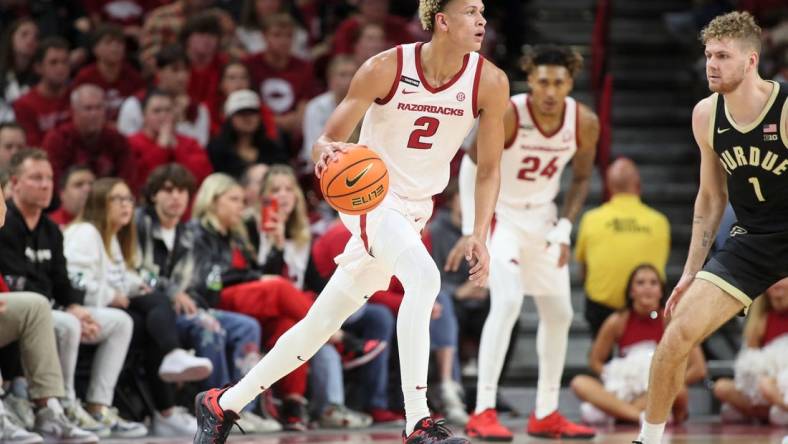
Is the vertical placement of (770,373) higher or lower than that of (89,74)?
lower

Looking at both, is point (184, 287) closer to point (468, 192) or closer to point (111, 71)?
point (468, 192)

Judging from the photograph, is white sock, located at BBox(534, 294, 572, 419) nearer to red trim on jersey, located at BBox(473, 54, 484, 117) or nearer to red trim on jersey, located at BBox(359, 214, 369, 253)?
red trim on jersey, located at BBox(473, 54, 484, 117)

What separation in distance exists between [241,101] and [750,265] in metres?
4.71

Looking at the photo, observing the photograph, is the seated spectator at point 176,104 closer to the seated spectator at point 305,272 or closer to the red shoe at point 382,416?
the seated spectator at point 305,272

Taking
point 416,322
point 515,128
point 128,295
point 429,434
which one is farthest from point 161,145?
point 429,434

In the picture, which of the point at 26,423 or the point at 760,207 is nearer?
the point at 760,207

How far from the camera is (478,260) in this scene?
5.31 metres

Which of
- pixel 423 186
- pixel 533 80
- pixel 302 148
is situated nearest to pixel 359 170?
pixel 423 186

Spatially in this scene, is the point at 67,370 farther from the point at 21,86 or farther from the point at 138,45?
the point at 138,45

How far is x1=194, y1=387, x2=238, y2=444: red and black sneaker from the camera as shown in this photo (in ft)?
18.1

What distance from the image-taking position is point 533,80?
730 centimetres

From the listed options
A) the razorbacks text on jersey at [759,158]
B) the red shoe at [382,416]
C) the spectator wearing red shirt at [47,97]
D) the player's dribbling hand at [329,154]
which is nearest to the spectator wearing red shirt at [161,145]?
the spectator wearing red shirt at [47,97]

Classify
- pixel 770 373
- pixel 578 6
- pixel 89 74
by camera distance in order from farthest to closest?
pixel 578 6
pixel 89 74
pixel 770 373

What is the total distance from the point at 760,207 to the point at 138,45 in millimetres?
6611
